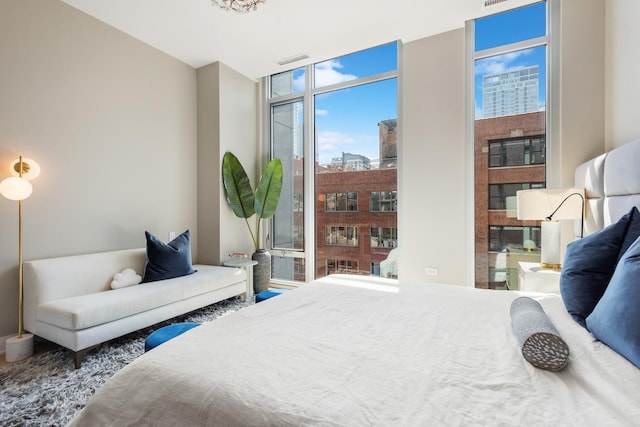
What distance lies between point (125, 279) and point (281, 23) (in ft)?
9.80

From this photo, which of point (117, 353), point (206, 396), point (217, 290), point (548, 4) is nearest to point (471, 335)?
point (206, 396)

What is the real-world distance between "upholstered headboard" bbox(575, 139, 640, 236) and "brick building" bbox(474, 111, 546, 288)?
558 mm

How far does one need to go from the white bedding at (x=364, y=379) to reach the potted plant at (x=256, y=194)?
2681 mm

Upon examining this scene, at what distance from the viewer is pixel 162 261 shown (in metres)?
3.02

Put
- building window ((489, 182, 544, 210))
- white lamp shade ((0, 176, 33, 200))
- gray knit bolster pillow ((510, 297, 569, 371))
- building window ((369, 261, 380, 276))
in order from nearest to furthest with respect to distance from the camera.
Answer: gray knit bolster pillow ((510, 297, 569, 371))
white lamp shade ((0, 176, 33, 200))
building window ((489, 182, 544, 210))
building window ((369, 261, 380, 276))

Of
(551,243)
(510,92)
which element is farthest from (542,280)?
(510,92)

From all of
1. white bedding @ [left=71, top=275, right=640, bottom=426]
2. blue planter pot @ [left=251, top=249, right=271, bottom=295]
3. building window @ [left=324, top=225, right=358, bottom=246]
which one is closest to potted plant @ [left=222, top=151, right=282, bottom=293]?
blue planter pot @ [left=251, top=249, right=271, bottom=295]

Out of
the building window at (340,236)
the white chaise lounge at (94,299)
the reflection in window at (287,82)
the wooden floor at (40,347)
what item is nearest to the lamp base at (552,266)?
the building window at (340,236)

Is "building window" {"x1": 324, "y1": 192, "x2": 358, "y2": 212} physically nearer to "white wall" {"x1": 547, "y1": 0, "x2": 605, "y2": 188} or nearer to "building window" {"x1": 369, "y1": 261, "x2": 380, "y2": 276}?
"building window" {"x1": 369, "y1": 261, "x2": 380, "y2": 276}

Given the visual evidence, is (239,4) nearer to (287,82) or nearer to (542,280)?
(287,82)

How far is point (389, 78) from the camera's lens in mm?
3748

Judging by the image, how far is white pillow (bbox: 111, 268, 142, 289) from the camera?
9.13 ft

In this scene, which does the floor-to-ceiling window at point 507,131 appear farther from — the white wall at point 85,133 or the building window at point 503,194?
the white wall at point 85,133

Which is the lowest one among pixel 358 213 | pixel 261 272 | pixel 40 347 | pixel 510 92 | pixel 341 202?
pixel 40 347
